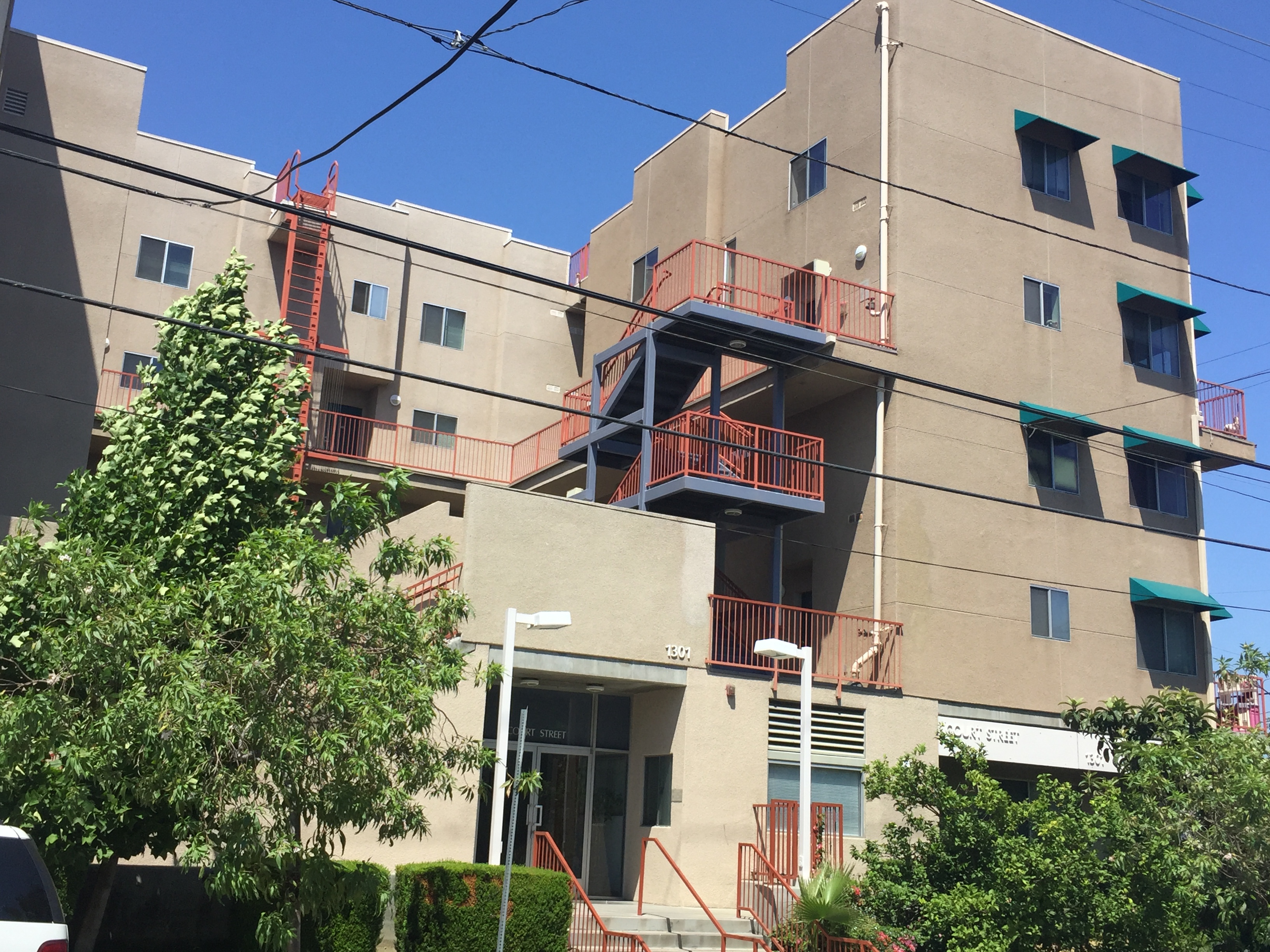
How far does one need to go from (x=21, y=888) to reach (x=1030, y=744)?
65.1 feet

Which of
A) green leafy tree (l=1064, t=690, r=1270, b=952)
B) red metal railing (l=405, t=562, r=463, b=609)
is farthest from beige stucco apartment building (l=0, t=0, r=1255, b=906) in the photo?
green leafy tree (l=1064, t=690, r=1270, b=952)

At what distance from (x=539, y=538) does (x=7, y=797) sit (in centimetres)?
937

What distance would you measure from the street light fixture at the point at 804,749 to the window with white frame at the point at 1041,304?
10685mm

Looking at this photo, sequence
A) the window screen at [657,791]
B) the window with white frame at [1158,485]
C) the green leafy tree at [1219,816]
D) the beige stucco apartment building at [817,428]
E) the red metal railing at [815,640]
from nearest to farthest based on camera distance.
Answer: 1. the green leafy tree at [1219,816]
2. the window screen at [657,791]
3. the beige stucco apartment building at [817,428]
4. the red metal railing at [815,640]
5. the window with white frame at [1158,485]

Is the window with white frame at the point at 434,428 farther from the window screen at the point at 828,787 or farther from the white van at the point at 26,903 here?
the white van at the point at 26,903

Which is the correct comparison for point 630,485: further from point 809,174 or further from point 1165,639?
point 1165,639

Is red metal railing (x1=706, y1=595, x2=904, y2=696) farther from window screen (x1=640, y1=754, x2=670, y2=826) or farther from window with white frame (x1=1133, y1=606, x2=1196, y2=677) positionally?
window with white frame (x1=1133, y1=606, x2=1196, y2=677)

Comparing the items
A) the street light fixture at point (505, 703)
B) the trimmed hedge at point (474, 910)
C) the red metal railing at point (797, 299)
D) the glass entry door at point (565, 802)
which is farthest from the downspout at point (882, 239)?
the trimmed hedge at point (474, 910)

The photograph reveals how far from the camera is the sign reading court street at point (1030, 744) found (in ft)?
78.4

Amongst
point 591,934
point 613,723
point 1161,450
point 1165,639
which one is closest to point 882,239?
point 1161,450

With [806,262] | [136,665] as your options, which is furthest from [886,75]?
[136,665]

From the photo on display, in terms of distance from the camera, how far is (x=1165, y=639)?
27359 mm

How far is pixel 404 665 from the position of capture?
13406 millimetres

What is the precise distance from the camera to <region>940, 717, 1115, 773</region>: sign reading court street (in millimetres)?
23906
